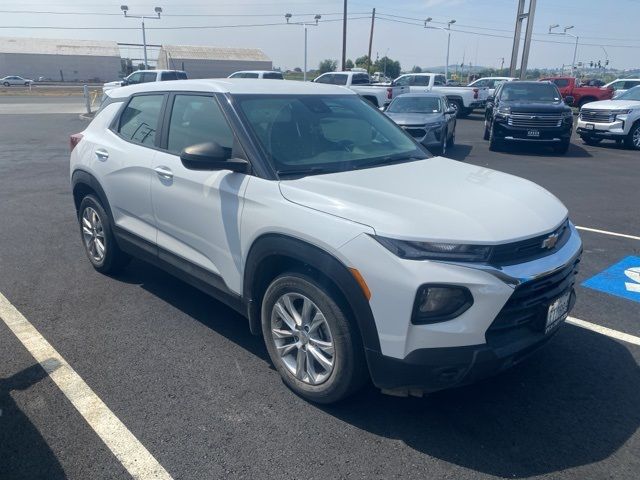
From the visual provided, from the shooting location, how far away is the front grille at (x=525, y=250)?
2.80 m

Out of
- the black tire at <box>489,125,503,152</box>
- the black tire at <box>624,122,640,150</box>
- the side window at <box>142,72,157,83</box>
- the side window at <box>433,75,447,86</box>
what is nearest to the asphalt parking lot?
the black tire at <box>489,125,503,152</box>

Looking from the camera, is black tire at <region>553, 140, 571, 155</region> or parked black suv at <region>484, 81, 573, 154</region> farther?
black tire at <region>553, 140, 571, 155</region>

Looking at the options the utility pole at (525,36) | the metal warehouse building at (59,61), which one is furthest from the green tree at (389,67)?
the utility pole at (525,36)

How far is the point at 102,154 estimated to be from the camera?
4.93 meters

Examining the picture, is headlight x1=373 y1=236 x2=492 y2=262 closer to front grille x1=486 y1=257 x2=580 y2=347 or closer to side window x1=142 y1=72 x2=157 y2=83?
front grille x1=486 y1=257 x2=580 y2=347

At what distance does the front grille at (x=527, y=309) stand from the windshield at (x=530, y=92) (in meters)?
13.1

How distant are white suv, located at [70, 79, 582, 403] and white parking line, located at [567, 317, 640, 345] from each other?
116cm

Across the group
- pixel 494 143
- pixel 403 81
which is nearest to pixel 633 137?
pixel 494 143

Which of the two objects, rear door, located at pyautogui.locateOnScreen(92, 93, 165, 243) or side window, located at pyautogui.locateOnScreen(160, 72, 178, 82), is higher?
rear door, located at pyautogui.locateOnScreen(92, 93, 165, 243)

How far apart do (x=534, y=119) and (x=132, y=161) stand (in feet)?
39.1

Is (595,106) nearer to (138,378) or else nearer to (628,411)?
(628,411)

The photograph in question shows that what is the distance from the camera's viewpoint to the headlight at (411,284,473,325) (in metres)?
2.68

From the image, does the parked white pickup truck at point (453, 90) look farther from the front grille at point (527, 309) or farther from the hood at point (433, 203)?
the front grille at point (527, 309)

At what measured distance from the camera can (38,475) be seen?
273 centimetres
